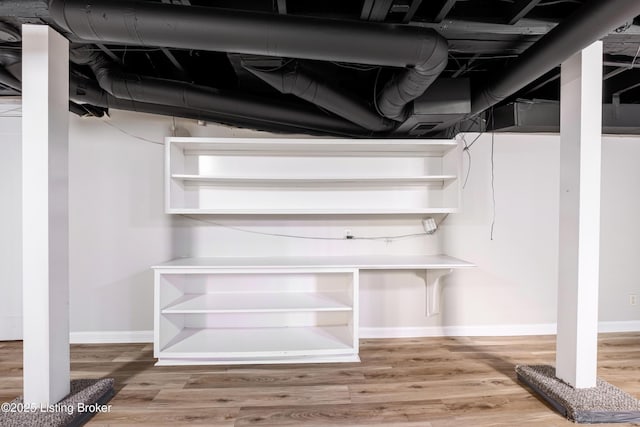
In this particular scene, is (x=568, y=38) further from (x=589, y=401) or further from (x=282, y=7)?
(x=589, y=401)

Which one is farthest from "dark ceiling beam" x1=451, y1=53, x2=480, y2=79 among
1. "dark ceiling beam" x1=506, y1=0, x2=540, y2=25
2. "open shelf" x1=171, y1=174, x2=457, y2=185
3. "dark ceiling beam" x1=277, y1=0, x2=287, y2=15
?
"dark ceiling beam" x1=277, y1=0, x2=287, y2=15

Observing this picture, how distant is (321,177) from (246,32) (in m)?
1.45

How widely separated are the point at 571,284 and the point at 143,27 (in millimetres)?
2749

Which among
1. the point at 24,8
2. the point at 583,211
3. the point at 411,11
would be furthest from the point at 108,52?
the point at 583,211

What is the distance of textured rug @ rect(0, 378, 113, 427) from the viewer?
5.47ft

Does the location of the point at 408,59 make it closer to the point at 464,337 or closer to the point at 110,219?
the point at 464,337

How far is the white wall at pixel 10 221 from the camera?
2963 millimetres

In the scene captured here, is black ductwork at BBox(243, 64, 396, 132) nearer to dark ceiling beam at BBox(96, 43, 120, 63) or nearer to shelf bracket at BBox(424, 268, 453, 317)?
dark ceiling beam at BBox(96, 43, 120, 63)

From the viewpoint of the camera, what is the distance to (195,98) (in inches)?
92.4

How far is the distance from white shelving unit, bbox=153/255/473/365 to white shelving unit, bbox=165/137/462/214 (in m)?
0.48

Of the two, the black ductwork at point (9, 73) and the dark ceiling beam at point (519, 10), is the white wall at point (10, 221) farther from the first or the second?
the dark ceiling beam at point (519, 10)

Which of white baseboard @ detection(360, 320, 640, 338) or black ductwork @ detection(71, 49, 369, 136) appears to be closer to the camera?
black ductwork @ detection(71, 49, 369, 136)

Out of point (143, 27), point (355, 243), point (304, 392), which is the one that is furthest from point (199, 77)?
point (304, 392)

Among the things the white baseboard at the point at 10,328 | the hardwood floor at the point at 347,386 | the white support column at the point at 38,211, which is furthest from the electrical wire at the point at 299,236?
the white baseboard at the point at 10,328
